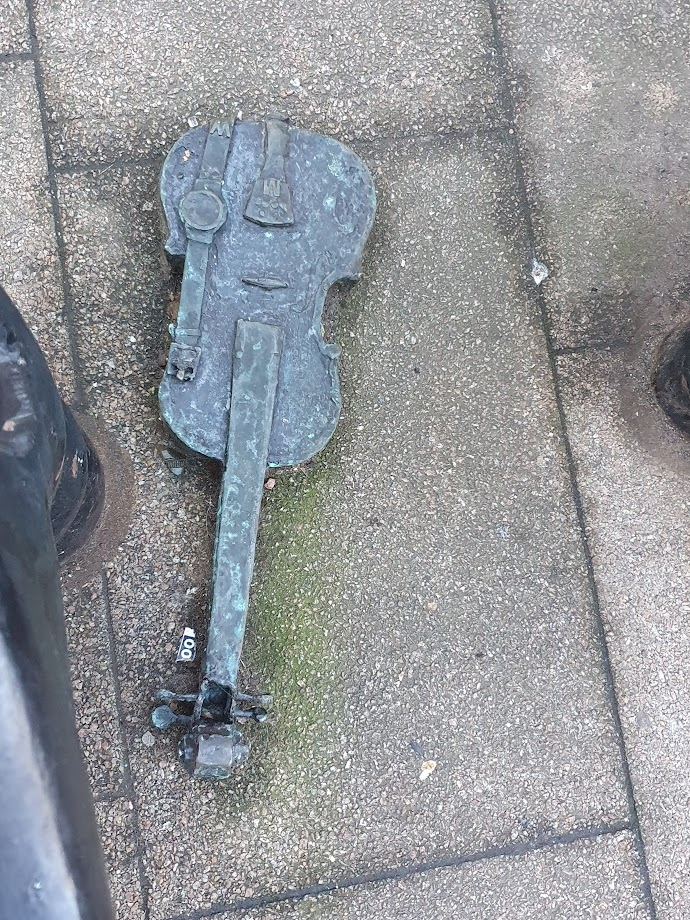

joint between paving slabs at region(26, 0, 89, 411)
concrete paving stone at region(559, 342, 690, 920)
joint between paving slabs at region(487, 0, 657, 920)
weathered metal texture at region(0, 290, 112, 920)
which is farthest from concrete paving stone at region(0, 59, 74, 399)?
concrete paving stone at region(559, 342, 690, 920)

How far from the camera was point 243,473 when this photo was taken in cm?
192

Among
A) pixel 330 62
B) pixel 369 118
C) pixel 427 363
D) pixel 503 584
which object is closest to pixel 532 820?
pixel 503 584

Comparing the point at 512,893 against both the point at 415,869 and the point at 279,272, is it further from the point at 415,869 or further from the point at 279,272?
the point at 279,272

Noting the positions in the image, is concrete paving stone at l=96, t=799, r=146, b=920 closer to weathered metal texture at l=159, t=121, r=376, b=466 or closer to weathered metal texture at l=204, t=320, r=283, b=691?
weathered metal texture at l=204, t=320, r=283, b=691

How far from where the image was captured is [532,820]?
206 centimetres

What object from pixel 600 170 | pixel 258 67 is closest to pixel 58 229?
pixel 258 67

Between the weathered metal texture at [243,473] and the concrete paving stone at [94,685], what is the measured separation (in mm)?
361

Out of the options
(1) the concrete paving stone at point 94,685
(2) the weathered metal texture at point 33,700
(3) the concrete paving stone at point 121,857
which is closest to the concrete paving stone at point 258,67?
(2) the weathered metal texture at point 33,700

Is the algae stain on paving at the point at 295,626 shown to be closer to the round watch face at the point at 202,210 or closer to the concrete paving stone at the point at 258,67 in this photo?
the round watch face at the point at 202,210

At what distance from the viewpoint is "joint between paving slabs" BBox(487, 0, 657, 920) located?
6.83ft

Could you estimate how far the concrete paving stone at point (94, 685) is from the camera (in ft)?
6.45

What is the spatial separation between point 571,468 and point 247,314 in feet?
3.47

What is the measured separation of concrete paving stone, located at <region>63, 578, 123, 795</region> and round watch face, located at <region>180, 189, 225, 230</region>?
3.37ft

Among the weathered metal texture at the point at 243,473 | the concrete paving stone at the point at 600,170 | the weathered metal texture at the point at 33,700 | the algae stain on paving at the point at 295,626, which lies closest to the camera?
the weathered metal texture at the point at 33,700
